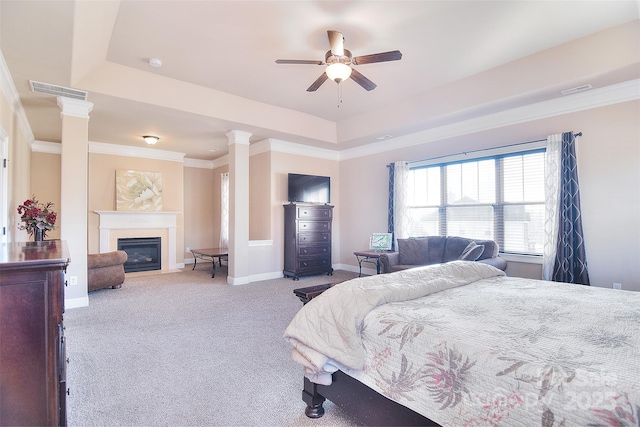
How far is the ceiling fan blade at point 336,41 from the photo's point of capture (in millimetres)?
3037

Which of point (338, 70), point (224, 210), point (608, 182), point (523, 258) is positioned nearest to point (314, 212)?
point (224, 210)

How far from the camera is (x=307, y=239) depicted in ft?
20.5

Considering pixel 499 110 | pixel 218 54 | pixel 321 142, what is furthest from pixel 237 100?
pixel 499 110

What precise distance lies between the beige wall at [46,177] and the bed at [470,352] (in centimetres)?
755

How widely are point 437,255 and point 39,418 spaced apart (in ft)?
15.2

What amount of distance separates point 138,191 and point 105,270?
268cm

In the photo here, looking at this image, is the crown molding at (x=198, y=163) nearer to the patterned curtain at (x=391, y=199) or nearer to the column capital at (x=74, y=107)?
the column capital at (x=74, y=107)

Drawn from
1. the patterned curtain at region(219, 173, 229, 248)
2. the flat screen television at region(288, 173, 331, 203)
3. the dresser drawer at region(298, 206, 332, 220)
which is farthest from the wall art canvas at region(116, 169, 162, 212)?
the dresser drawer at region(298, 206, 332, 220)

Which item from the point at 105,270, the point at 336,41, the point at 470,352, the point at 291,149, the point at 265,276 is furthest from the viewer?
the point at 291,149

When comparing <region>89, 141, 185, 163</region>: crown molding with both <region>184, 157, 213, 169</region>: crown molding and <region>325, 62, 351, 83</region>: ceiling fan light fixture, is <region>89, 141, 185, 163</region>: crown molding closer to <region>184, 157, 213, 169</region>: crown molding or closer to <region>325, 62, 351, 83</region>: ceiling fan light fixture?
<region>184, 157, 213, 169</region>: crown molding

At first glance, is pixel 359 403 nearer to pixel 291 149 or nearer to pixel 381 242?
pixel 381 242

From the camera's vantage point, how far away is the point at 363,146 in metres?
6.68

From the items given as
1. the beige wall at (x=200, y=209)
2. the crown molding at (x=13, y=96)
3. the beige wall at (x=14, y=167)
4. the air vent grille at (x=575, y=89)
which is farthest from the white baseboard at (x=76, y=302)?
the air vent grille at (x=575, y=89)

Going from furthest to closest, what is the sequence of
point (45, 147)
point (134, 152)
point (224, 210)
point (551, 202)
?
point (224, 210), point (134, 152), point (45, 147), point (551, 202)
